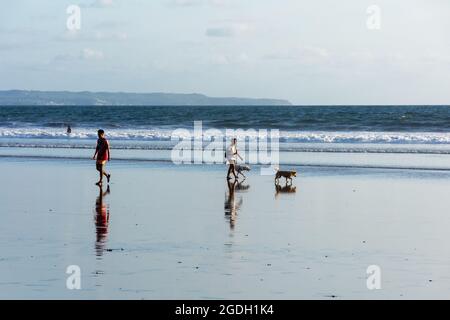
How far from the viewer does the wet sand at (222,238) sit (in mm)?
12266

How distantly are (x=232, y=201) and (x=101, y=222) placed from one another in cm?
486

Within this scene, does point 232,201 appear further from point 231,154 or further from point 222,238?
point 231,154

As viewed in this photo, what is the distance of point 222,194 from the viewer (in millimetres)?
23891

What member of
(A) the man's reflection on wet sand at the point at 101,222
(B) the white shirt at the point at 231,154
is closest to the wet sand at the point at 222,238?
(A) the man's reflection on wet sand at the point at 101,222

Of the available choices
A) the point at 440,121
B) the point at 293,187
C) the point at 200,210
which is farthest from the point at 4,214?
the point at 440,121

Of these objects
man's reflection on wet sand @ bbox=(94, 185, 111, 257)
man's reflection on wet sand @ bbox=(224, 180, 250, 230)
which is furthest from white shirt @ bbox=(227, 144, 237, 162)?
man's reflection on wet sand @ bbox=(94, 185, 111, 257)

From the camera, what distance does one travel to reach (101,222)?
18062 millimetres

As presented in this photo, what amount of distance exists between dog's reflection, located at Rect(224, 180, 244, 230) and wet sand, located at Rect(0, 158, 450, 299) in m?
0.04

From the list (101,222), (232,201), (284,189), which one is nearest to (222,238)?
(101,222)

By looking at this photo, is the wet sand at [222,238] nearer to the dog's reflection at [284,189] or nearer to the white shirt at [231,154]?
the dog's reflection at [284,189]

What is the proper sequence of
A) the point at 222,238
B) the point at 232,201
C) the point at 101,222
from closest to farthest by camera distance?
the point at 222,238 → the point at 101,222 → the point at 232,201
